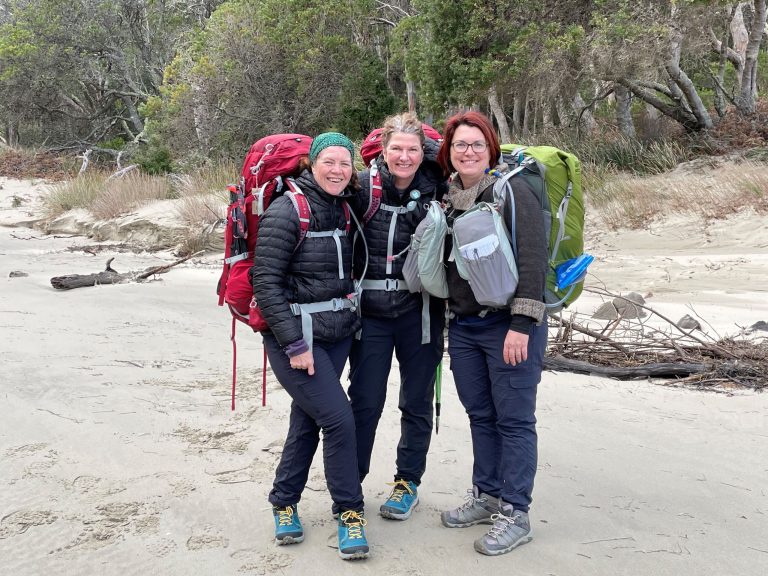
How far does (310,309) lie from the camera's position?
3027 mm

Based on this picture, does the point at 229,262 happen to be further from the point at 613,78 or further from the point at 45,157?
the point at 45,157

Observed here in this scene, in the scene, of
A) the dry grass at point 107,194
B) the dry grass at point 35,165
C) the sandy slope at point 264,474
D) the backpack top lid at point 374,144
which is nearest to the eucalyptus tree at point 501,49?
the dry grass at point 107,194

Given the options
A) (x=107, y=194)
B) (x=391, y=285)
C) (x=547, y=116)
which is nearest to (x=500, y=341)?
(x=391, y=285)

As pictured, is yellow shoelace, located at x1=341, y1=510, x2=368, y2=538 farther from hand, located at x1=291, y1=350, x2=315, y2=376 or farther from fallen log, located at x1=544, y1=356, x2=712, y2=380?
fallen log, located at x1=544, y1=356, x2=712, y2=380

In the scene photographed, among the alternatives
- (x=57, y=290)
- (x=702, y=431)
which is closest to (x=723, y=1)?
(x=702, y=431)

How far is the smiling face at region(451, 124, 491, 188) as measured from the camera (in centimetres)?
304

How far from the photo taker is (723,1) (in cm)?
1163

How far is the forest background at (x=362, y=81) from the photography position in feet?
40.5

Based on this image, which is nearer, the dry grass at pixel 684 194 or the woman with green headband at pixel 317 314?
the woman with green headband at pixel 317 314

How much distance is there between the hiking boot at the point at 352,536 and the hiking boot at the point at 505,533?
46 cm

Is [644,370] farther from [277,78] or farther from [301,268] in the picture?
[277,78]

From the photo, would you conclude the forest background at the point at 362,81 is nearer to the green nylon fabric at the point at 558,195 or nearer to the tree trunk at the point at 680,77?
the tree trunk at the point at 680,77

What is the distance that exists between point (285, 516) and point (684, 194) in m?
8.93

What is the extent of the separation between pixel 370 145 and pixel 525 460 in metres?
1.52
